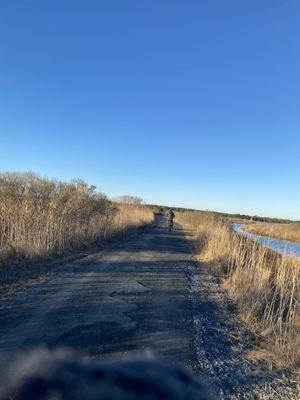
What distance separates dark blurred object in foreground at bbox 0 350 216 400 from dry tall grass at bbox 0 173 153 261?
659 centimetres

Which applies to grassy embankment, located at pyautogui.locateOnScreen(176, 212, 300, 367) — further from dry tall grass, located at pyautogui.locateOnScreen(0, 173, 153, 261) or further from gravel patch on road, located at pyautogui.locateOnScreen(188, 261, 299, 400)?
dry tall grass, located at pyautogui.locateOnScreen(0, 173, 153, 261)

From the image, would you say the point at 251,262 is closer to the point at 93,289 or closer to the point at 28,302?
the point at 93,289

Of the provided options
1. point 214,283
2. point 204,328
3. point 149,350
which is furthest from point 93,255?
point 149,350

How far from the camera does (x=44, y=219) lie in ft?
41.2

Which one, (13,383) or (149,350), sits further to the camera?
(149,350)

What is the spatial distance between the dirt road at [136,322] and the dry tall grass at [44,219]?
5.38ft

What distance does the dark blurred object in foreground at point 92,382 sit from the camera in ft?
9.23

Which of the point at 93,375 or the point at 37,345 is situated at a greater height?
the point at 93,375

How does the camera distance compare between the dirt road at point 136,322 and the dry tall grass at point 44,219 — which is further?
the dry tall grass at point 44,219

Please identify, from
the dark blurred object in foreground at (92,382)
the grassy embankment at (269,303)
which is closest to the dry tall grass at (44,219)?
the grassy embankment at (269,303)

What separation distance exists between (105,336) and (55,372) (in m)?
2.01

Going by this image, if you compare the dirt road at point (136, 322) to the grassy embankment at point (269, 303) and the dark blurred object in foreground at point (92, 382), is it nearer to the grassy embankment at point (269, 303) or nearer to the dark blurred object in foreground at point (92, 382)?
the grassy embankment at point (269, 303)

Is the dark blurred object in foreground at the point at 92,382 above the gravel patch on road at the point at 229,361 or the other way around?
above

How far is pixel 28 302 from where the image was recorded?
669 centimetres
